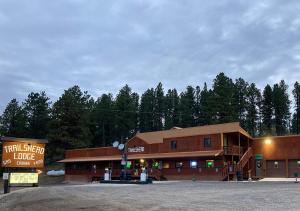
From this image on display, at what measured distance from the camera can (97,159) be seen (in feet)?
217

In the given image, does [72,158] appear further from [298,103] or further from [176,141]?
[298,103]

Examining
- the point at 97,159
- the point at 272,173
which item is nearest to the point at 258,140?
the point at 272,173

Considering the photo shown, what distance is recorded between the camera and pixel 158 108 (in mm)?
121938

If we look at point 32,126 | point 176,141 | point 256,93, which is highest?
point 256,93

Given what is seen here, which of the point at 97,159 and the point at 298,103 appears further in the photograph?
the point at 298,103

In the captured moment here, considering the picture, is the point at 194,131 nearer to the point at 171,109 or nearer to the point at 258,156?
the point at 258,156

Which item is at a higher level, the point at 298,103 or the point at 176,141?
the point at 298,103

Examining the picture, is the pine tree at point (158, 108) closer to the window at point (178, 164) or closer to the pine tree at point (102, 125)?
the pine tree at point (102, 125)

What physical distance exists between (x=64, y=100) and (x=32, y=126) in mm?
20377

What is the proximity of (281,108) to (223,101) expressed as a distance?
2105cm

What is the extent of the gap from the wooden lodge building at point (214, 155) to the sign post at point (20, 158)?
41.5ft

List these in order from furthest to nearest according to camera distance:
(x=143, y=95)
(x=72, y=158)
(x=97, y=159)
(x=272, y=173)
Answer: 1. (x=143, y=95)
2. (x=72, y=158)
3. (x=97, y=159)
4. (x=272, y=173)

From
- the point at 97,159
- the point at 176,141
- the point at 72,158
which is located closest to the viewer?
the point at 176,141

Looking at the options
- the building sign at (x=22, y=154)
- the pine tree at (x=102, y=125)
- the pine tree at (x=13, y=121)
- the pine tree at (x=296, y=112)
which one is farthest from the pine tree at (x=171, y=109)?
the building sign at (x=22, y=154)
